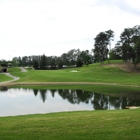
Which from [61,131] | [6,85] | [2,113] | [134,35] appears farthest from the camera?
[134,35]

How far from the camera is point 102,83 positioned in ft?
165

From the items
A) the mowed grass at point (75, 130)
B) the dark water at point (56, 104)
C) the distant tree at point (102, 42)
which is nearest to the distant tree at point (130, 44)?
the distant tree at point (102, 42)

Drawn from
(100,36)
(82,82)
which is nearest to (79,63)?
(100,36)

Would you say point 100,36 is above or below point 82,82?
above

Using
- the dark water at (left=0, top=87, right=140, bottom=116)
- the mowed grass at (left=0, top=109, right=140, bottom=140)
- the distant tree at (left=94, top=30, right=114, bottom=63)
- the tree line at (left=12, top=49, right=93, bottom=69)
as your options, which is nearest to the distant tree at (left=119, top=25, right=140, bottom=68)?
the distant tree at (left=94, top=30, right=114, bottom=63)

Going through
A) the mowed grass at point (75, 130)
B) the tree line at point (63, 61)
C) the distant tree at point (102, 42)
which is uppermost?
the distant tree at point (102, 42)

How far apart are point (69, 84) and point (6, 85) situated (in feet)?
53.2

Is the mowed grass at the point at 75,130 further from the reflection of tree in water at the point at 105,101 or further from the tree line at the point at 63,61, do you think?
the tree line at the point at 63,61

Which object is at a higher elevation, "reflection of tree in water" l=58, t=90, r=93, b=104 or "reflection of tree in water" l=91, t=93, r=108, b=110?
A: "reflection of tree in water" l=91, t=93, r=108, b=110

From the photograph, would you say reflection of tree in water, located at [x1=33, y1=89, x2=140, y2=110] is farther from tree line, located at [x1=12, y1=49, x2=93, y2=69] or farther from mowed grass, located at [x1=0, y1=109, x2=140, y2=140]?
tree line, located at [x1=12, y1=49, x2=93, y2=69]

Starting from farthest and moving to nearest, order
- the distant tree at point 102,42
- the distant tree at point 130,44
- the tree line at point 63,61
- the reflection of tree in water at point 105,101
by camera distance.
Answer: the tree line at point 63,61, the distant tree at point 102,42, the distant tree at point 130,44, the reflection of tree in water at point 105,101

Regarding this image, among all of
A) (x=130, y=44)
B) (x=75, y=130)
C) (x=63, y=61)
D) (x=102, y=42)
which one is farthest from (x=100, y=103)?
(x=63, y=61)

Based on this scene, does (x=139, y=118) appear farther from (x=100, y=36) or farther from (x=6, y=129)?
(x=100, y=36)

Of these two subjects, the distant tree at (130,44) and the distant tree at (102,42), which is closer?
the distant tree at (130,44)
